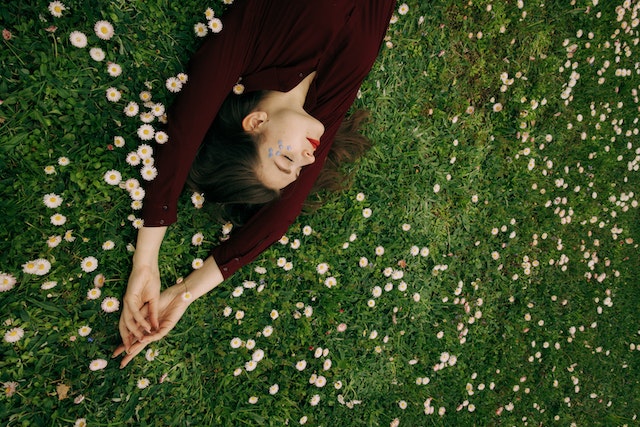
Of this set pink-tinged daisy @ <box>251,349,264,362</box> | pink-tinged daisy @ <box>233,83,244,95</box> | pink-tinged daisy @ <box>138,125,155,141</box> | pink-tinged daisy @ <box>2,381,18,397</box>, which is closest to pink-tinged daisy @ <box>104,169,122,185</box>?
pink-tinged daisy @ <box>138,125,155,141</box>

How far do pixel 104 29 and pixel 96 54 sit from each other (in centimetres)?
15

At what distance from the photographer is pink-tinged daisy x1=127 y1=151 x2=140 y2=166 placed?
223 cm

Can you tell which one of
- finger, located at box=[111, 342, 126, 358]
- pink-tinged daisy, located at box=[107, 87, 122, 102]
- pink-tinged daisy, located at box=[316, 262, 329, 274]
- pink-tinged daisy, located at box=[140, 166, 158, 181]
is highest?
pink-tinged daisy, located at box=[107, 87, 122, 102]

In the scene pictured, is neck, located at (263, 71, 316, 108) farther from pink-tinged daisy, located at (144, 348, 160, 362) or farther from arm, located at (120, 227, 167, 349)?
pink-tinged daisy, located at (144, 348, 160, 362)

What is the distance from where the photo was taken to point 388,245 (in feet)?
10.3

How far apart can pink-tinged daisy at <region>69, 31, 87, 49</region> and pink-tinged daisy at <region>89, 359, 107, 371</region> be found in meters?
1.76

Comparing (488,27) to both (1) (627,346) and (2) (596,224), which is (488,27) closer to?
(2) (596,224)

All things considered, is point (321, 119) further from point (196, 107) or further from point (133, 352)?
point (133, 352)

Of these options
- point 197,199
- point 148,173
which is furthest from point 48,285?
point 197,199

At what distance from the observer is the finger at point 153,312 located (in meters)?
2.25

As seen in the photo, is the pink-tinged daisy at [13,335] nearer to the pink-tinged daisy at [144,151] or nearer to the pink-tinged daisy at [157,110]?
the pink-tinged daisy at [144,151]

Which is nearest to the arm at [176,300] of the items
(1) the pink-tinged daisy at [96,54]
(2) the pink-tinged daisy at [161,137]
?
(2) the pink-tinged daisy at [161,137]

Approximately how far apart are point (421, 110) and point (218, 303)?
2.20m

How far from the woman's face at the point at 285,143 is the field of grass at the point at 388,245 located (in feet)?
2.68
